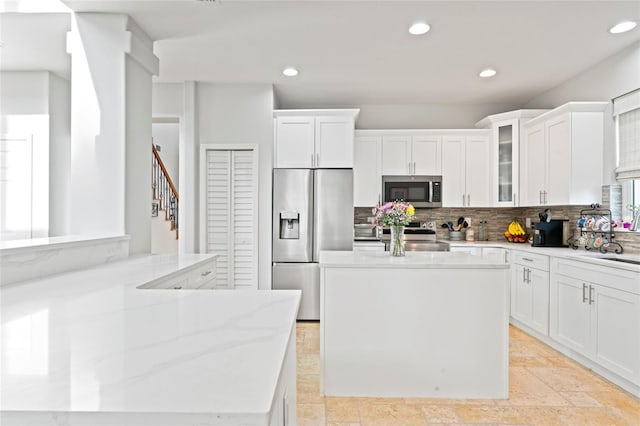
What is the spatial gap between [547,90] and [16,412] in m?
5.35

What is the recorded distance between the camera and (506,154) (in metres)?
4.53

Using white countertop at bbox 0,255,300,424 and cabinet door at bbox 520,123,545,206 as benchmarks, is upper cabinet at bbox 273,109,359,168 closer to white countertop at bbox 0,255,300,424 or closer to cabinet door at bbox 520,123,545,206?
cabinet door at bbox 520,123,545,206

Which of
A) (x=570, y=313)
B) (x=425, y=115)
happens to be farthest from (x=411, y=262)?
(x=425, y=115)

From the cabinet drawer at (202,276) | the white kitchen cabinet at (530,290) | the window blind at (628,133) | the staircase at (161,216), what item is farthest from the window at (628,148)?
the staircase at (161,216)

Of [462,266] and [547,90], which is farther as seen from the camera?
[547,90]

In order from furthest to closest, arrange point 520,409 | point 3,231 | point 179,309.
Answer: point 3,231
point 520,409
point 179,309

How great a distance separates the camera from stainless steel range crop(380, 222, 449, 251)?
4.37 meters

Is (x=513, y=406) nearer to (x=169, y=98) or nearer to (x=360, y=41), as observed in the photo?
(x=360, y=41)

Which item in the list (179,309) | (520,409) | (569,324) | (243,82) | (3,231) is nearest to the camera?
(179,309)

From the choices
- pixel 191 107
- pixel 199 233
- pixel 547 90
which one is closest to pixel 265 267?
pixel 199 233

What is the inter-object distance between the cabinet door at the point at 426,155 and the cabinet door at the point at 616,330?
2.33 metres

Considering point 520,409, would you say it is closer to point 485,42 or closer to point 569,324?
point 569,324

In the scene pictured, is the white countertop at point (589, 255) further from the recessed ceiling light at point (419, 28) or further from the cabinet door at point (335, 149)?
the recessed ceiling light at point (419, 28)

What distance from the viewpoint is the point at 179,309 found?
44.8 inches
